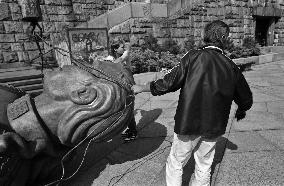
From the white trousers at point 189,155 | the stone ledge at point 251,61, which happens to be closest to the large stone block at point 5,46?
the stone ledge at point 251,61

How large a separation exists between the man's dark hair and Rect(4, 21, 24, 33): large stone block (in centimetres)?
860

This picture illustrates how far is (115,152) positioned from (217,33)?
2.12m

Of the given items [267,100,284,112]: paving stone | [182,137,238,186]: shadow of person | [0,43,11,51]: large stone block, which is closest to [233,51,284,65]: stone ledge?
[267,100,284,112]: paving stone

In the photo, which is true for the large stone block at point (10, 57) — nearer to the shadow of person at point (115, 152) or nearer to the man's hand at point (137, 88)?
the shadow of person at point (115, 152)

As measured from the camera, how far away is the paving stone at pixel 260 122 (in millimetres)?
4004

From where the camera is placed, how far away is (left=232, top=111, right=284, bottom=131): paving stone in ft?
13.1

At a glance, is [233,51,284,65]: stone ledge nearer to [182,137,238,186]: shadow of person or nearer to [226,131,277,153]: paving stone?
[226,131,277,153]: paving stone

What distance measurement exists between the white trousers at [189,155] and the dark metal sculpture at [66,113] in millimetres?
591

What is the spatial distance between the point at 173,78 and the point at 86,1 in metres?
10.0

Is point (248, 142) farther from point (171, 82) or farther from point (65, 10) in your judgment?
point (65, 10)

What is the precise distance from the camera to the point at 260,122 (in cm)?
423

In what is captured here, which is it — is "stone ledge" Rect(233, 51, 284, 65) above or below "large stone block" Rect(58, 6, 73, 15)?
below

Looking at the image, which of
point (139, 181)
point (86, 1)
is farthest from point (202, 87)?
point (86, 1)

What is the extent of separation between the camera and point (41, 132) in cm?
204
